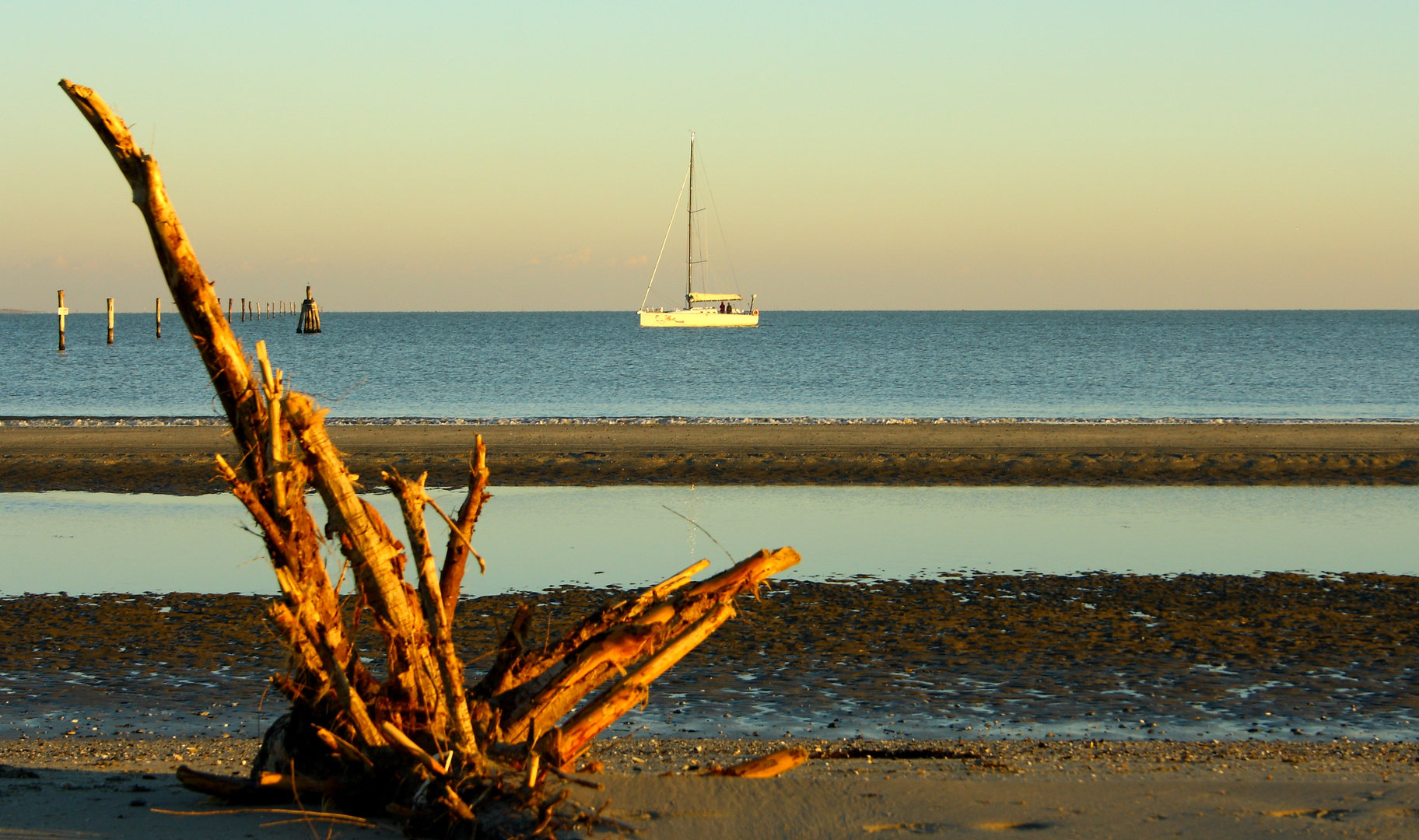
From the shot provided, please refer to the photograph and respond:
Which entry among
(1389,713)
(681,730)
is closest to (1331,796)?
(1389,713)

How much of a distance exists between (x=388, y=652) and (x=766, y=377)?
50.5 meters

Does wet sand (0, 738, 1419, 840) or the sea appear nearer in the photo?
wet sand (0, 738, 1419, 840)

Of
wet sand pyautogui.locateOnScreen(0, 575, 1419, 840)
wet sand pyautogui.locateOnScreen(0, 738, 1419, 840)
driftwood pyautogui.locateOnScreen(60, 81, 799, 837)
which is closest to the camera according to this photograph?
driftwood pyautogui.locateOnScreen(60, 81, 799, 837)

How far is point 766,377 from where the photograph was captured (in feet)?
183

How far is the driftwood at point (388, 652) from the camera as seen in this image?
5.21 m

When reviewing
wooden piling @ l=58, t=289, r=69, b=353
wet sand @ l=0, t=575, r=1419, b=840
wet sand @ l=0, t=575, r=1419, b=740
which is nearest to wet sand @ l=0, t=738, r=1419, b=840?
wet sand @ l=0, t=575, r=1419, b=840

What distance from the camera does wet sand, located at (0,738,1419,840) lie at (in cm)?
543

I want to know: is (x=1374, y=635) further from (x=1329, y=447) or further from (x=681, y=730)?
(x=1329, y=447)

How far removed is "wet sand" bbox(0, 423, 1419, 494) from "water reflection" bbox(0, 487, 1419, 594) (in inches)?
42.2

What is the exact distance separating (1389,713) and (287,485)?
21.4ft

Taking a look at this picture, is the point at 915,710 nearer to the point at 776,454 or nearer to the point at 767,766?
the point at 767,766

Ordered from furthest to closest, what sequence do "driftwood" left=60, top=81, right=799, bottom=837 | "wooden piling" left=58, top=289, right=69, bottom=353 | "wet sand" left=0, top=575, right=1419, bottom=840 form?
"wooden piling" left=58, top=289, right=69, bottom=353 → "wet sand" left=0, top=575, right=1419, bottom=840 → "driftwood" left=60, top=81, right=799, bottom=837

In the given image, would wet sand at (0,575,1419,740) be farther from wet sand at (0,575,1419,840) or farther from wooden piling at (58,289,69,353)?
wooden piling at (58,289,69,353)

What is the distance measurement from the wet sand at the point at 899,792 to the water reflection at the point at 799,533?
4391 millimetres
